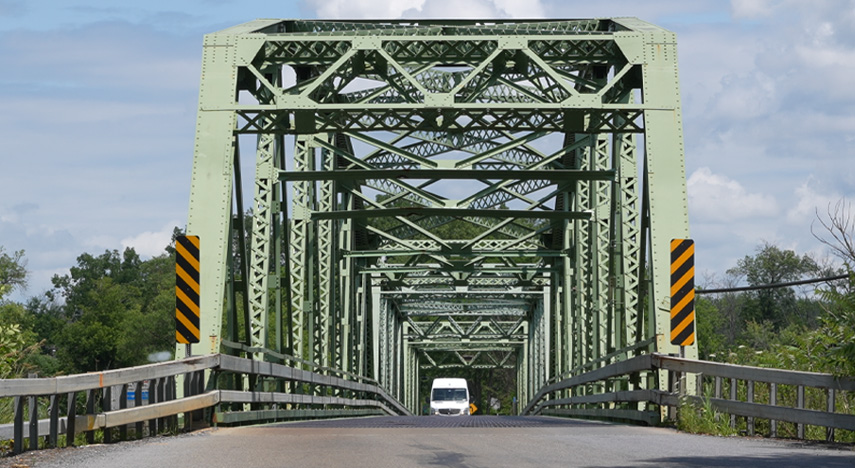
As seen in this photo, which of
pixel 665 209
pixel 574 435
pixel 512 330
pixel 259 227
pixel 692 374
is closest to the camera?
pixel 574 435

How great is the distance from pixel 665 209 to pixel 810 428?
5.22 m

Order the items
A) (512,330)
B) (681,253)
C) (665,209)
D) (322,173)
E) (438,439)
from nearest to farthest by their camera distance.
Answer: (438,439) < (681,253) < (665,209) < (322,173) < (512,330)

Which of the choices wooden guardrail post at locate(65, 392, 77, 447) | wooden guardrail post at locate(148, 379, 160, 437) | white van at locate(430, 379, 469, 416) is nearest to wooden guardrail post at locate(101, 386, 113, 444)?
wooden guardrail post at locate(65, 392, 77, 447)

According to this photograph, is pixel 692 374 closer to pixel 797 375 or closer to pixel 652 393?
pixel 652 393

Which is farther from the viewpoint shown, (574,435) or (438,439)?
(574,435)

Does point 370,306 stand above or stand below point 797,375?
above

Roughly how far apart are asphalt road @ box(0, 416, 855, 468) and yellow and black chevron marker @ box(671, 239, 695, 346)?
7.32 ft

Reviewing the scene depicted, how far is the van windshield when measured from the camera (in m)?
54.4

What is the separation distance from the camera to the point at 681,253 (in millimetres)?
15602

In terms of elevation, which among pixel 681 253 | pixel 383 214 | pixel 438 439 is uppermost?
pixel 383 214

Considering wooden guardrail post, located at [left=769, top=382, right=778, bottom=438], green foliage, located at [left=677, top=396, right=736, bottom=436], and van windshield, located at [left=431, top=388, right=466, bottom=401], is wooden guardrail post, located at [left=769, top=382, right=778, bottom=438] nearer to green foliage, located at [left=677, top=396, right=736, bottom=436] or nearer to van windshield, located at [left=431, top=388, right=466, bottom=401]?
green foliage, located at [left=677, top=396, right=736, bottom=436]

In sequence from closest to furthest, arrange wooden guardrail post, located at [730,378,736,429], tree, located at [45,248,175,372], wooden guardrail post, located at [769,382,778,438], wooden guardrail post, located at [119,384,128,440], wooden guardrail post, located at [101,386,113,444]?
wooden guardrail post, located at [101,386,113,444] < wooden guardrail post, located at [119,384,128,440] < wooden guardrail post, located at [769,382,778,438] < wooden guardrail post, located at [730,378,736,429] < tree, located at [45,248,175,372]

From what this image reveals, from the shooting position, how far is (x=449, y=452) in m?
10.2

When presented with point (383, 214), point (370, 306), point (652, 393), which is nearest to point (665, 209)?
point (652, 393)
